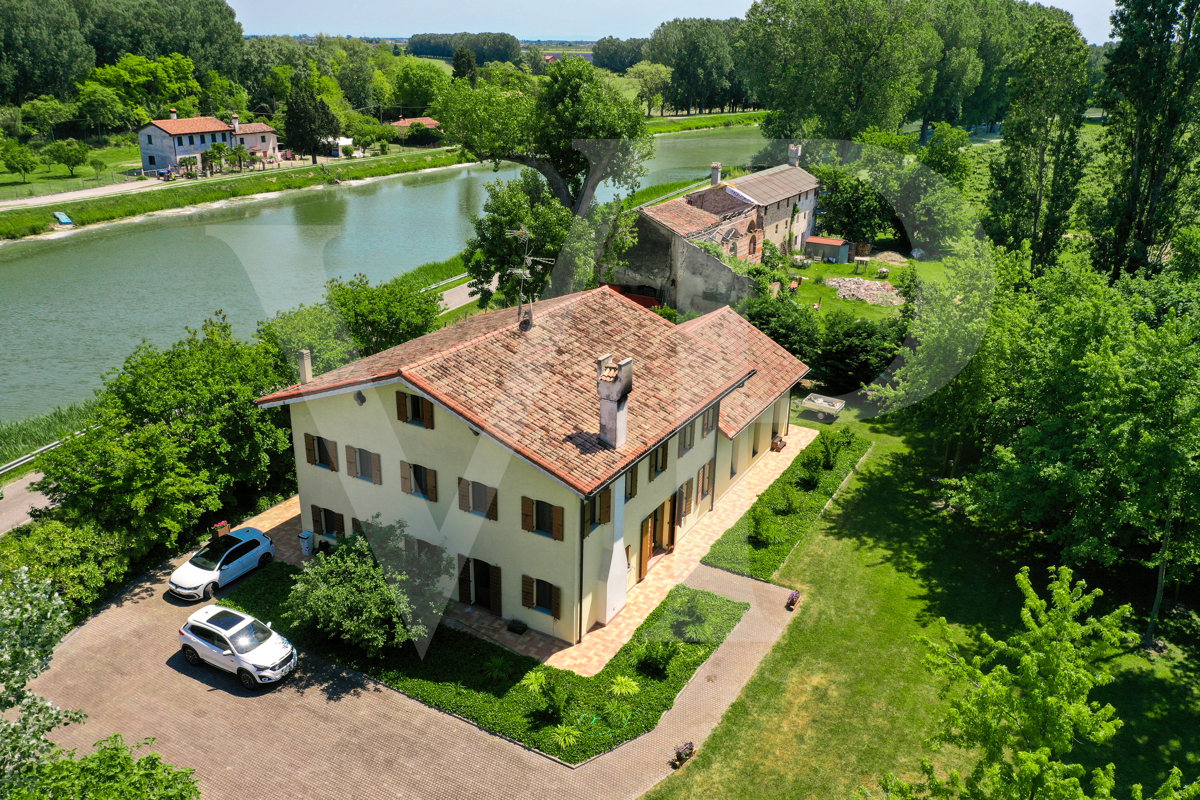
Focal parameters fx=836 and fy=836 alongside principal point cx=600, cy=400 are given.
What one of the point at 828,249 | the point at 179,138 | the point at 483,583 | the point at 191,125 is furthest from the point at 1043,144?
the point at 191,125

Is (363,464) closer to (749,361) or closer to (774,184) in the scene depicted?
(749,361)

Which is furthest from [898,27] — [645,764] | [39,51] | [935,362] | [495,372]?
[39,51]

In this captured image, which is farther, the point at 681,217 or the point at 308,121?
the point at 308,121

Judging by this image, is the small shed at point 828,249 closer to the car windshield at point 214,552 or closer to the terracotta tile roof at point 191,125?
the car windshield at point 214,552

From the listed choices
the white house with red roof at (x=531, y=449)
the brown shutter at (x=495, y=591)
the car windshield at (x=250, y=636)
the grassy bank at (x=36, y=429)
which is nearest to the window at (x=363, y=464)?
the white house with red roof at (x=531, y=449)

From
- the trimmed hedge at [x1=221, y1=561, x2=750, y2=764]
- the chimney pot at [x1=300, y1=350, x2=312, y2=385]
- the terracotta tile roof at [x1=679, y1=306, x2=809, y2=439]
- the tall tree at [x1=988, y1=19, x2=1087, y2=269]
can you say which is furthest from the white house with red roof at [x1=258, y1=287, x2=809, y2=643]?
the tall tree at [x1=988, y1=19, x2=1087, y2=269]

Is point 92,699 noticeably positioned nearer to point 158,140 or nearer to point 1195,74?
point 1195,74
